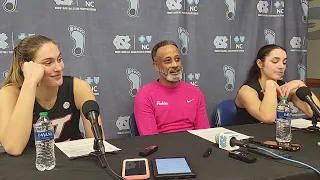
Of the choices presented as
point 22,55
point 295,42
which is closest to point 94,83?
point 22,55

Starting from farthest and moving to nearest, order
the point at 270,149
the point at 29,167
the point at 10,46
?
1. the point at 10,46
2. the point at 270,149
3. the point at 29,167

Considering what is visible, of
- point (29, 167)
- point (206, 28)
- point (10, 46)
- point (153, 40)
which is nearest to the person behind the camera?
point (29, 167)

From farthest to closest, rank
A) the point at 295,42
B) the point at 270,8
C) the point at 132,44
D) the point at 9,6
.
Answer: the point at 295,42
the point at 270,8
the point at 132,44
the point at 9,6

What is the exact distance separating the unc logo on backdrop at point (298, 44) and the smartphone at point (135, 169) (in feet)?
8.14

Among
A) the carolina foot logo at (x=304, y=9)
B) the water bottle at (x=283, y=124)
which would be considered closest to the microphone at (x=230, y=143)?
the water bottle at (x=283, y=124)

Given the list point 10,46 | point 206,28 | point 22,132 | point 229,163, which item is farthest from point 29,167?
point 206,28

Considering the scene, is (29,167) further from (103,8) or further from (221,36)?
(221,36)

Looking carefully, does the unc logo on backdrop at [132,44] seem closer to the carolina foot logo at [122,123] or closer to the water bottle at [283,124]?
the carolina foot logo at [122,123]

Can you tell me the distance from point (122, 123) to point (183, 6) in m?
1.09

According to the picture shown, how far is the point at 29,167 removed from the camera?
4.27ft

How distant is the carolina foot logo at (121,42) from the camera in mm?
2650

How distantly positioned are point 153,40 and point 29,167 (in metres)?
1.67

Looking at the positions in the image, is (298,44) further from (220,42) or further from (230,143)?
(230,143)

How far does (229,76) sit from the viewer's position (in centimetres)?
310
